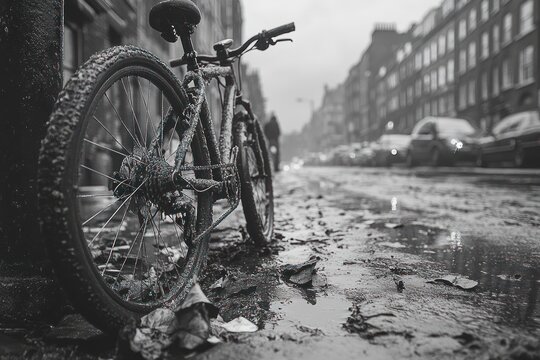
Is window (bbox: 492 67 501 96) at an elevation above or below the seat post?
above

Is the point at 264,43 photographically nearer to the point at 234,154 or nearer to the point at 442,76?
the point at 234,154

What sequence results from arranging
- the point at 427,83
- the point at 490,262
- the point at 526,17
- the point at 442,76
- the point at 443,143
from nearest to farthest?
the point at 490,262
the point at 443,143
the point at 526,17
the point at 442,76
the point at 427,83

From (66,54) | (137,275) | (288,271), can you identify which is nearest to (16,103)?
(137,275)

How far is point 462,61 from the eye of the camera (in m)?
40.2

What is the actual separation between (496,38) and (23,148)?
37.3 meters

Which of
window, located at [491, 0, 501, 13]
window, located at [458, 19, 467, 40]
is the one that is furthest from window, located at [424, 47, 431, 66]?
window, located at [491, 0, 501, 13]

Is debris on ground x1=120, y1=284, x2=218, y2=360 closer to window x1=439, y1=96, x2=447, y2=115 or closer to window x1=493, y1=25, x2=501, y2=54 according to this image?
window x1=493, y1=25, x2=501, y2=54

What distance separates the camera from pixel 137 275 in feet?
8.68

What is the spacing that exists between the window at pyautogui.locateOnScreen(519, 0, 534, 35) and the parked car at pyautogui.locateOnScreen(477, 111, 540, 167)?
53.7 ft

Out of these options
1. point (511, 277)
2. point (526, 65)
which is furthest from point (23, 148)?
point (526, 65)

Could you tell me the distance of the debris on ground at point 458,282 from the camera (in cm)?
223

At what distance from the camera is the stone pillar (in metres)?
1.86

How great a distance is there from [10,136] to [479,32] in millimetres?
40394

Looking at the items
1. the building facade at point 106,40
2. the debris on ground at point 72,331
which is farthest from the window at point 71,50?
the debris on ground at point 72,331
